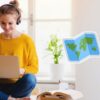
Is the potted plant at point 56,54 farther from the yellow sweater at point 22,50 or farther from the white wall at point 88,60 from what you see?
the yellow sweater at point 22,50

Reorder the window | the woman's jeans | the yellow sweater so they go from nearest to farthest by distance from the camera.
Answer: the woman's jeans < the yellow sweater < the window

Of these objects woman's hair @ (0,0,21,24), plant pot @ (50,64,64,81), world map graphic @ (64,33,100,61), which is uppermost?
woman's hair @ (0,0,21,24)

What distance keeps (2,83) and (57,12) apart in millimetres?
1200

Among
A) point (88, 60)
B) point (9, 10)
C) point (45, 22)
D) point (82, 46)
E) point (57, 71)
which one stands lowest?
point (57, 71)

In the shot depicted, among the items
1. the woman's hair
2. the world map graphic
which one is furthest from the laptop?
the world map graphic

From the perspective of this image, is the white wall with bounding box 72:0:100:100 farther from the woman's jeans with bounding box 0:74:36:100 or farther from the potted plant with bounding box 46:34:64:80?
the woman's jeans with bounding box 0:74:36:100

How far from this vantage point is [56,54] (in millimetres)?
2621

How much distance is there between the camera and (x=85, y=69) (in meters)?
2.52

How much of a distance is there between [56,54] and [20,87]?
0.87 metres

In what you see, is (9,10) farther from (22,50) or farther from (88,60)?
(88,60)

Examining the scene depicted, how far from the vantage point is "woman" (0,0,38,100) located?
6.01 ft

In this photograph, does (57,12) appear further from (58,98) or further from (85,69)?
(58,98)

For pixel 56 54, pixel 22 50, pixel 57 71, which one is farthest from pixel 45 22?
pixel 22 50

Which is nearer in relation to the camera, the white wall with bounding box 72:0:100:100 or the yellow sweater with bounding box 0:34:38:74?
the yellow sweater with bounding box 0:34:38:74
